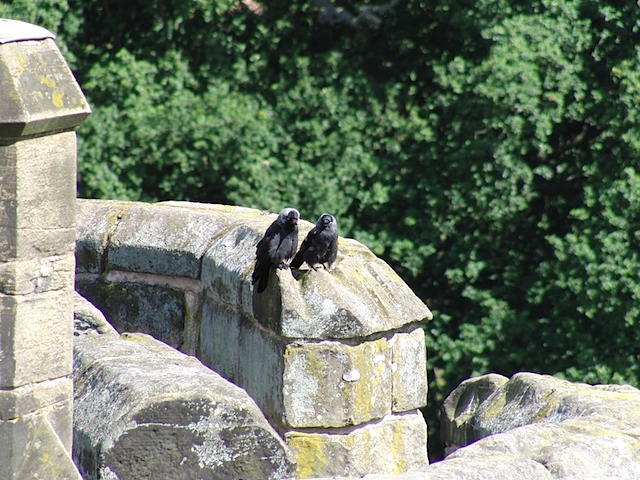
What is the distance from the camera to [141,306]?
5098 millimetres

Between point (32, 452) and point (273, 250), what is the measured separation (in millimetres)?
1390

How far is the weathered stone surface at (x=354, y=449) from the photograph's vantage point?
4.29m

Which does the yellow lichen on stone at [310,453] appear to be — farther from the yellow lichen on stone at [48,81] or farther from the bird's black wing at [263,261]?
the yellow lichen on stone at [48,81]

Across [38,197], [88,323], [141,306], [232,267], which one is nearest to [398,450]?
[232,267]

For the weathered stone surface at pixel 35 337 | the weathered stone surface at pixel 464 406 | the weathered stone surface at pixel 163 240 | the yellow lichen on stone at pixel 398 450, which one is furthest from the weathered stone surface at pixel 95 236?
the weathered stone surface at pixel 35 337

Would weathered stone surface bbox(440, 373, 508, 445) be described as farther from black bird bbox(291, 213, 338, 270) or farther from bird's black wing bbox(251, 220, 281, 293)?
bird's black wing bbox(251, 220, 281, 293)

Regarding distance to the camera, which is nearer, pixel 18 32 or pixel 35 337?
pixel 18 32

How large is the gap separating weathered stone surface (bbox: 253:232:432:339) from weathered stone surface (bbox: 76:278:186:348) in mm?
707

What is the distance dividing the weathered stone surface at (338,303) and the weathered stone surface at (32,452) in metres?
1.22

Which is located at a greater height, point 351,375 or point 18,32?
point 18,32

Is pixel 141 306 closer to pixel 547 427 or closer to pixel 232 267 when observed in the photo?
pixel 232 267

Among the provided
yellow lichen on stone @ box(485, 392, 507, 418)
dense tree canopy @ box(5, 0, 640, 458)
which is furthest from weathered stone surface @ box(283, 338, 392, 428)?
dense tree canopy @ box(5, 0, 640, 458)

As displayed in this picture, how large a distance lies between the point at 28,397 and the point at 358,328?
1376 millimetres

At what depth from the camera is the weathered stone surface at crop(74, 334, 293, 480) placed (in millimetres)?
3094
